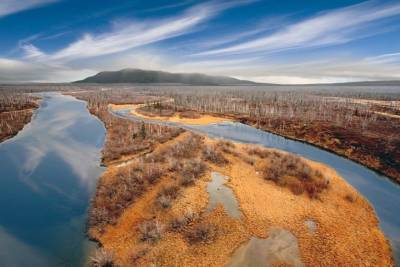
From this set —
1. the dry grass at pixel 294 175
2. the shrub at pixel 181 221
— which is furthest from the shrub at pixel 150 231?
the dry grass at pixel 294 175

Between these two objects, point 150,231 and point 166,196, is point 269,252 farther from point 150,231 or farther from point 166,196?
point 166,196

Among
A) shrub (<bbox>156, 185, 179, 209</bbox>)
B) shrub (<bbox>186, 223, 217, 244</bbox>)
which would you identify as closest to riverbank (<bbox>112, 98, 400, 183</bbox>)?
shrub (<bbox>186, 223, 217, 244</bbox>)

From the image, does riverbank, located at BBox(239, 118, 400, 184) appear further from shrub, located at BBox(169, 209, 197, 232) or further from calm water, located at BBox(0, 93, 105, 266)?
calm water, located at BBox(0, 93, 105, 266)

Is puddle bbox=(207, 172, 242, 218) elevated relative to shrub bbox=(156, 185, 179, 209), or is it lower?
lower

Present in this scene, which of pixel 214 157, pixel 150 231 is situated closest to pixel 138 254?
pixel 150 231

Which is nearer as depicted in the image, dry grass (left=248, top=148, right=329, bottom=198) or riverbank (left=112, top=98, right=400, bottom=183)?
dry grass (left=248, top=148, right=329, bottom=198)

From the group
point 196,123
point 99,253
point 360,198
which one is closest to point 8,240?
point 99,253

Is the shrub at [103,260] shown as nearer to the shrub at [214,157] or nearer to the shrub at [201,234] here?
the shrub at [201,234]

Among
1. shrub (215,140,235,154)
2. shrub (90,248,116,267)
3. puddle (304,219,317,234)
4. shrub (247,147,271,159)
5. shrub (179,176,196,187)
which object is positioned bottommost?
shrub (90,248,116,267)

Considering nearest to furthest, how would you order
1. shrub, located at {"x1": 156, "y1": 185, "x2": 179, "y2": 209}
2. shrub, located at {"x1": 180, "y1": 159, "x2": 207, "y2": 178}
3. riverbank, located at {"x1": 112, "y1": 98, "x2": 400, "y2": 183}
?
shrub, located at {"x1": 156, "y1": 185, "x2": 179, "y2": 209} → shrub, located at {"x1": 180, "y1": 159, "x2": 207, "y2": 178} → riverbank, located at {"x1": 112, "y1": 98, "x2": 400, "y2": 183}
